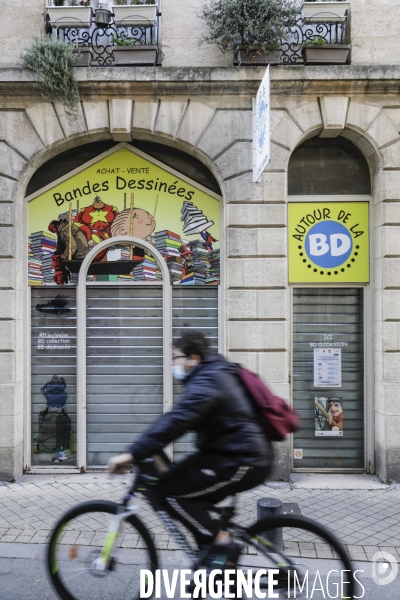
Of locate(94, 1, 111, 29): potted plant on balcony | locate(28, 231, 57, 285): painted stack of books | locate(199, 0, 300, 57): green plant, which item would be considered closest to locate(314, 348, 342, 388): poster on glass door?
locate(28, 231, 57, 285): painted stack of books

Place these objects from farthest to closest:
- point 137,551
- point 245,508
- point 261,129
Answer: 1. point 261,129
2. point 245,508
3. point 137,551

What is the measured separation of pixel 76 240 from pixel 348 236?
3.84m

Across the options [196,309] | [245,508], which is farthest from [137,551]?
[196,309]

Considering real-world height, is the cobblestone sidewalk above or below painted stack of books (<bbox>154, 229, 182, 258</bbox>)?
below

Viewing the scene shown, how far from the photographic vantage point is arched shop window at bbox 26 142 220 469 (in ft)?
25.5

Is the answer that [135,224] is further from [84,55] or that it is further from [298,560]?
[298,560]

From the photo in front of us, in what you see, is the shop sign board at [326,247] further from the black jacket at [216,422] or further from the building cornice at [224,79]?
the black jacket at [216,422]

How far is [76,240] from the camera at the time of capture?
25.6 feet

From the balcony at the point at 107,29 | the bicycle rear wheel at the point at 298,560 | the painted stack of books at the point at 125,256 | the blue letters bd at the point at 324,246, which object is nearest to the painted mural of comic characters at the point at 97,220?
the painted stack of books at the point at 125,256

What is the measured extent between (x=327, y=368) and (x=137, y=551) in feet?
15.3

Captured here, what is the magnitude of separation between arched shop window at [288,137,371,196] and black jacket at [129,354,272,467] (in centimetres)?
498

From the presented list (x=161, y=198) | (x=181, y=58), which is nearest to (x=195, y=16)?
(x=181, y=58)

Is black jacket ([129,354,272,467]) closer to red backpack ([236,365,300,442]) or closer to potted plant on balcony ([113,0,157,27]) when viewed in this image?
red backpack ([236,365,300,442])

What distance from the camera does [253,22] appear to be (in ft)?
23.8
